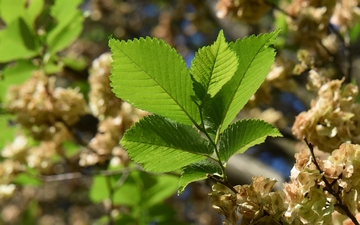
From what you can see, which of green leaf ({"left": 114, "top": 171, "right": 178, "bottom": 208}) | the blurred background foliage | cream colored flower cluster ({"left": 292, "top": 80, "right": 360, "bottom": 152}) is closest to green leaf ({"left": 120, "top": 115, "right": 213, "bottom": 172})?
cream colored flower cluster ({"left": 292, "top": 80, "right": 360, "bottom": 152})

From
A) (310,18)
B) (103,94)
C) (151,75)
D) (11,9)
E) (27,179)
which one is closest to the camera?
(151,75)

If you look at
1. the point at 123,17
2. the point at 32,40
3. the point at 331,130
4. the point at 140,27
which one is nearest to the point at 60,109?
the point at 32,40

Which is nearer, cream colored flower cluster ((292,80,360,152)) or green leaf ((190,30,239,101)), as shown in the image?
green leaf ((190,30,239,101))

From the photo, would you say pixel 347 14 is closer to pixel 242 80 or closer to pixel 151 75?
pixel 242 80

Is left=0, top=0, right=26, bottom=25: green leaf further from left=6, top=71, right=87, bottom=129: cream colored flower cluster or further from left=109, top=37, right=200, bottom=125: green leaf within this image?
left=109, top=37, right=200, bottom=125: green leaf

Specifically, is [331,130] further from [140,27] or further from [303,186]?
[140,27]

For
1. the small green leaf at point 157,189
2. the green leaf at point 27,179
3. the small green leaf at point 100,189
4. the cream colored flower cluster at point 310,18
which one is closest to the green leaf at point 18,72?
the green leaf at point 27,179

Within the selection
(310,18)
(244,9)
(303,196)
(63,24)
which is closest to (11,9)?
(63,24)
